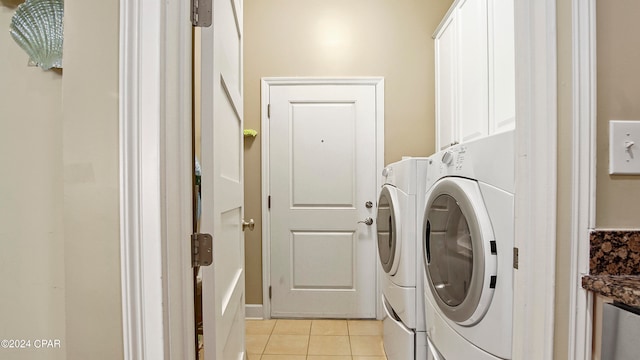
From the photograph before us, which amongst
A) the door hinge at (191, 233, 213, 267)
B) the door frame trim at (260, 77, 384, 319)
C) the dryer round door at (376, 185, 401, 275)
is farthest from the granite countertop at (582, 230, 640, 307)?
the door frame trim at (260, 77, 384, 319)

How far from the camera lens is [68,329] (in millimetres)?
688

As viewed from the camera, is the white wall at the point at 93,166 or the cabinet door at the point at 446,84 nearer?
the white wall at the point at 93,166

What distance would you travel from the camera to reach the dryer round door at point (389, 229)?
5.46ft

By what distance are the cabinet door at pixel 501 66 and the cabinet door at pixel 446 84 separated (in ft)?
1.52

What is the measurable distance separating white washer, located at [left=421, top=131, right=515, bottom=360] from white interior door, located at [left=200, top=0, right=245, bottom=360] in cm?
77

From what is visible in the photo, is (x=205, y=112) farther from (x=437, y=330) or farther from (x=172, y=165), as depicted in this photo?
(x=437, y=330)

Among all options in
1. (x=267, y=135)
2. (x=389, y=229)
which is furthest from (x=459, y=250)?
(x=267, y=135)

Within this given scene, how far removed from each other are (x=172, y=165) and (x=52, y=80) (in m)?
0.36

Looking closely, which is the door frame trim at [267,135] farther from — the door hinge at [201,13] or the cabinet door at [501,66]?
the door hinge at [201,13]

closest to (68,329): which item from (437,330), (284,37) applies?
(437,330)

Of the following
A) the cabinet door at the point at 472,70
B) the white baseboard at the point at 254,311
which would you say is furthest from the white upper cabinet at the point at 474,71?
the white baseboard at the point at 254,311

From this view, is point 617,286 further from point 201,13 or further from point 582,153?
point 201,13

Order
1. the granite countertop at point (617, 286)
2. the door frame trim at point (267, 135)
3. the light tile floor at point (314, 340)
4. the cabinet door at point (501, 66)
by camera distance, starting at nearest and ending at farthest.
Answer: the granite countertop at point (617, 286) → the cabinet door at point (501, 66) → the light tile floor at point (314, 340) → the door frame trim at point (267, 135)

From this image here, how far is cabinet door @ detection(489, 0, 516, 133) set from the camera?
145 cm
